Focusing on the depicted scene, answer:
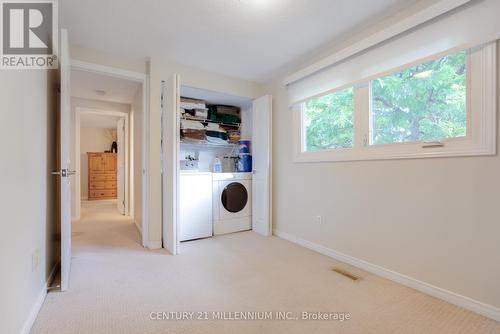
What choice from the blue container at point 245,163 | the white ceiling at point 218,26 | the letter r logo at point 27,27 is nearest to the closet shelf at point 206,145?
the blue container at point 245,163

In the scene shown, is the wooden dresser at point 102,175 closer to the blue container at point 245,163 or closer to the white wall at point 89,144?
the white wall at point 89,144

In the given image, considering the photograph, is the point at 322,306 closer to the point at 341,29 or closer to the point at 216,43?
the point at 341,29

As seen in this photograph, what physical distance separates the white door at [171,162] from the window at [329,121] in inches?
60.9

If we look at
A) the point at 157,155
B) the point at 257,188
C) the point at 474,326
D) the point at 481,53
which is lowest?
the point at 474,326

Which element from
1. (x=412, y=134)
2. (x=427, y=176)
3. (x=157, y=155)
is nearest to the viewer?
(x=427, y=176)

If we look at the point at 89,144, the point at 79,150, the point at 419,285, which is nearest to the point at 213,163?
the point at 79,150

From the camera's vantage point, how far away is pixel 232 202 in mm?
3559

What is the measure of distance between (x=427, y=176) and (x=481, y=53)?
862mm

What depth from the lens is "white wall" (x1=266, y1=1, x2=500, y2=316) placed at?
62.0 inches

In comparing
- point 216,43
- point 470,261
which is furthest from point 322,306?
point 216,43

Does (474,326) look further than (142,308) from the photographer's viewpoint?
No

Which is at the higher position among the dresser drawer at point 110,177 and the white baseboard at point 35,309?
the dresser drawer at point 110,177

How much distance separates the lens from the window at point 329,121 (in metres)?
2.53

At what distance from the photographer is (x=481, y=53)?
1577mm
